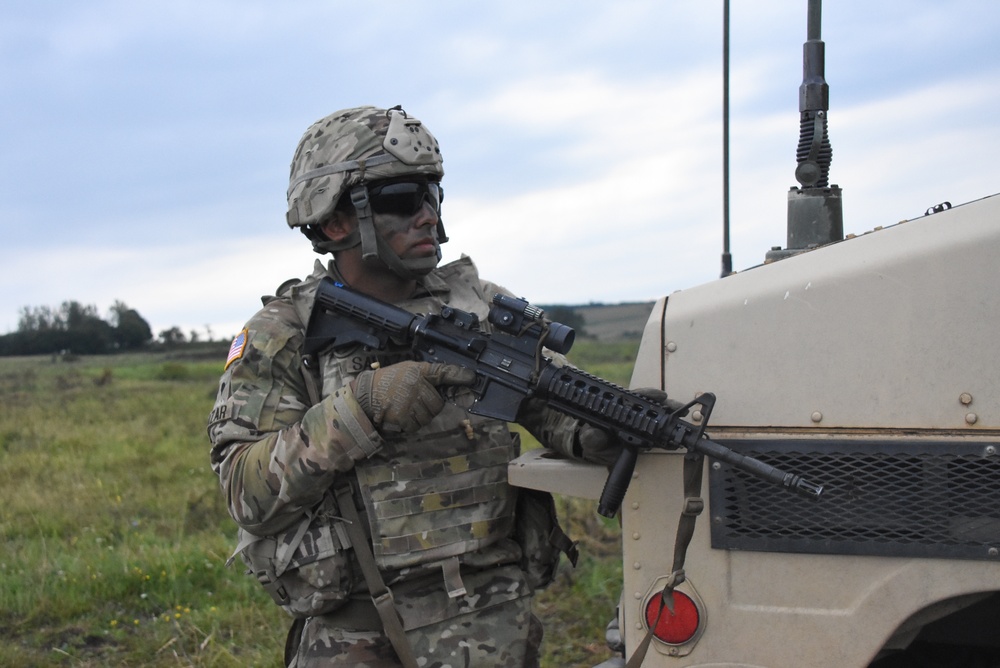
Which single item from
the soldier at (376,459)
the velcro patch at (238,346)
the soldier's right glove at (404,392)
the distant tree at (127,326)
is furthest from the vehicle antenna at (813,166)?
the distant tree at (127,326)

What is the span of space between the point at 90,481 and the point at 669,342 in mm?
6726

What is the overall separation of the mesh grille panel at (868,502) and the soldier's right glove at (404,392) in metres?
0.70

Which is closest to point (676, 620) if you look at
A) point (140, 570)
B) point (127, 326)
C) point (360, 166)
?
point (360, 166)

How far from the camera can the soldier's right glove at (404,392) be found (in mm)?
2348

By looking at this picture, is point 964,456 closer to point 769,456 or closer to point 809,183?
point 769,456

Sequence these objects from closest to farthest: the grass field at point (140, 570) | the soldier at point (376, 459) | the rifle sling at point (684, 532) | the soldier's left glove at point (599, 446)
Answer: the rifle sling at point (684, 532)
the soldier's left glove at point (599, 446)
the soldier at point (376, 459)
the grass field at point (140, 570)

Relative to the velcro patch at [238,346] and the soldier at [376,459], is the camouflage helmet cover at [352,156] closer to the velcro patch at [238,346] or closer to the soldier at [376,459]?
the soldier at [376,459]

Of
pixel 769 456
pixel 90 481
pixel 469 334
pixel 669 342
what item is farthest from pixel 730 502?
pixel 90 481

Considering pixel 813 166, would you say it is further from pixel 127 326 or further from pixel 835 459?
pixel 127 326

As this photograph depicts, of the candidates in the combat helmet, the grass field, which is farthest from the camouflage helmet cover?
the grass field

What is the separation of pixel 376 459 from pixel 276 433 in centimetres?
26

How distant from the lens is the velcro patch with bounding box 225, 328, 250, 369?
2553mm

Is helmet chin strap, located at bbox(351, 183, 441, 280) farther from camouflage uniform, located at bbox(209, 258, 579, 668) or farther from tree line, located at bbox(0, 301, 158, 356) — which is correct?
tree line, located at bbox(0, 301, 158, 356)

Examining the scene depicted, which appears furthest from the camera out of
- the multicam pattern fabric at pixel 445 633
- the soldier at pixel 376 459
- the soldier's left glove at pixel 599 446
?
the multicam pattern fabric at pixel 445 633
